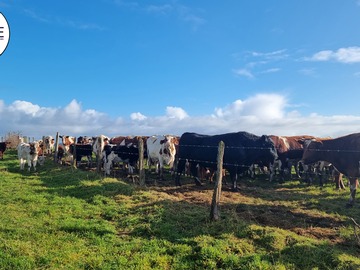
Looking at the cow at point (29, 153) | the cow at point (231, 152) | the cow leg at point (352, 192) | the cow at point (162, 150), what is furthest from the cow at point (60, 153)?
the cow leg at point (352, 192)

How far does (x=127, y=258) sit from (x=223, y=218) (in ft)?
10.9

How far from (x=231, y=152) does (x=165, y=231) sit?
29.6 feet

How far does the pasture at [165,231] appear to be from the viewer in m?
6.74

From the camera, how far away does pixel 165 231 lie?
8336 mm

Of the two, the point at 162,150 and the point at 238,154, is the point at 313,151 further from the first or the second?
the point at 162,150

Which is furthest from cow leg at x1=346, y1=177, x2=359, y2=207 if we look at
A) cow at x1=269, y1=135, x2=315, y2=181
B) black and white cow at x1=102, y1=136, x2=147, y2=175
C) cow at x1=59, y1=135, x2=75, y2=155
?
cow at x1=59, y1=135, x2=75, y2=155

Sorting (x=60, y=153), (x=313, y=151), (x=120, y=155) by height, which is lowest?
(x=60, y=153)

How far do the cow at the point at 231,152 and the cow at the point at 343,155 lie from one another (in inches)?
97.7

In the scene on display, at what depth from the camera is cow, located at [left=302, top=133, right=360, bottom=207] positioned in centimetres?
1305

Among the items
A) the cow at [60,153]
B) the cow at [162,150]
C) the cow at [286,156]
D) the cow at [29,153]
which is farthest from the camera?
the cow at [60,153]

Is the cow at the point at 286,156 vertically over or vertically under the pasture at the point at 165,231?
over

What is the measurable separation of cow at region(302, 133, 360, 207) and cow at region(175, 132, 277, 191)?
248 cm

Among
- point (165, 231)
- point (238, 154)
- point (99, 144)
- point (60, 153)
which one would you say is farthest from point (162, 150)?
point (165, 231)

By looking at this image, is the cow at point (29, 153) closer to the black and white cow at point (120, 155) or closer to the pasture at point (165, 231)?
the black and white cow at point (120, 155)
